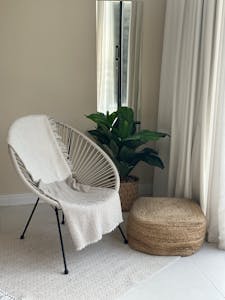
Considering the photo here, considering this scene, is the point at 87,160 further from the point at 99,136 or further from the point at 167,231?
the point at 167,231

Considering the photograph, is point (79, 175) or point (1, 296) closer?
point (1, 296)

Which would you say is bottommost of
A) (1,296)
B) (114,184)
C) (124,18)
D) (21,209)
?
(21,209)

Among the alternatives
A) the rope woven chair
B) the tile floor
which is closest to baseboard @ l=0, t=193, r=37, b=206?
the rope woven chair

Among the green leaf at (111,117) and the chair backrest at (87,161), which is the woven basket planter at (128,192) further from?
the green leaf at (111,117)

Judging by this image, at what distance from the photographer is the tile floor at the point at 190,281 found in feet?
6.49

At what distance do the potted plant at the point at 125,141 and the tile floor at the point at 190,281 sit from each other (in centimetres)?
79

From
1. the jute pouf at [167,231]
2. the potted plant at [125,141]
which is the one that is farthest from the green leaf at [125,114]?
the jute pouf at [167,231]

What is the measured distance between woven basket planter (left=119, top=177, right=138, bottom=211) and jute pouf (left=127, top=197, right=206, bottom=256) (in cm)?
54

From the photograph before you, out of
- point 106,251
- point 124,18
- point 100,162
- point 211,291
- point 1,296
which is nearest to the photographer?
point 1,296

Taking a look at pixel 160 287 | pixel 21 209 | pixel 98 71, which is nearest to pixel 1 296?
pixel 160 287

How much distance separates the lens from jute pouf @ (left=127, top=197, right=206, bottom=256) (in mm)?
2346

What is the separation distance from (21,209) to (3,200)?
0.22 m

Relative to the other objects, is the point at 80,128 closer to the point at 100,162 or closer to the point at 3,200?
the point at 100,162

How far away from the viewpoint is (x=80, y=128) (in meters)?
3.24
